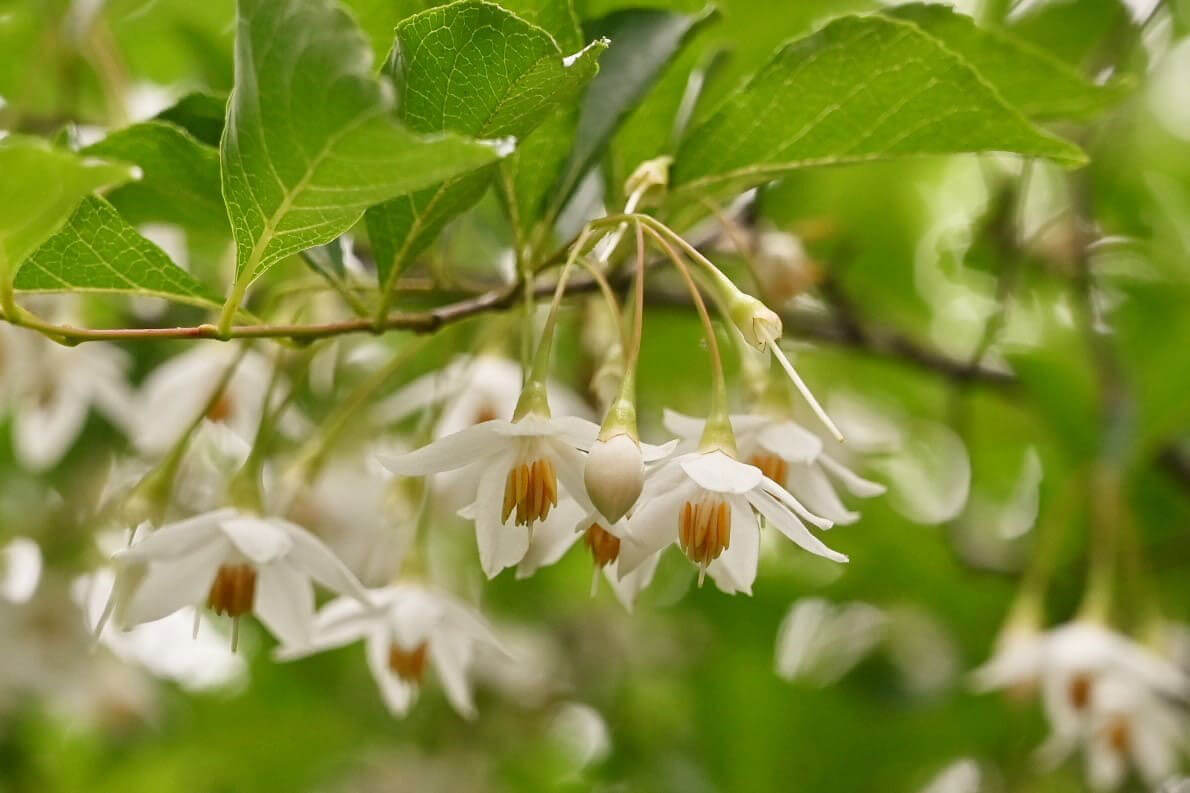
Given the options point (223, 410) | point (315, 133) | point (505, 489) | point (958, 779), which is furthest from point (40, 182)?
point (958, 779)

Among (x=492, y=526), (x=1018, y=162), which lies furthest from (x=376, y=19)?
(x=1018, y=162)

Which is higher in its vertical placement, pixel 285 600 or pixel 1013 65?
pixel 1013 65

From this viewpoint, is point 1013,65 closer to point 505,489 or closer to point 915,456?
point 505,489

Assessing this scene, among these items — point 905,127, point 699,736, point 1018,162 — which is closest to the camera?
point 905,127

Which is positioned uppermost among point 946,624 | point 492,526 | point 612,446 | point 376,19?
point 376,19

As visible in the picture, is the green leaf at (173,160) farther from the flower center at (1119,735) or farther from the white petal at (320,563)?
the flower center at (1119,735)

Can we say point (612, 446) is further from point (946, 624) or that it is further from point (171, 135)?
point (946, 624)

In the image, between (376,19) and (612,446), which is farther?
(376,19)
